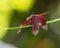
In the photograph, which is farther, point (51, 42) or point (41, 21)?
point (51, 42)

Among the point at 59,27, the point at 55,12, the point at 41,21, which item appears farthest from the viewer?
the point at 55,12

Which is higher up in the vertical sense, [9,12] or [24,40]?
[9,12]

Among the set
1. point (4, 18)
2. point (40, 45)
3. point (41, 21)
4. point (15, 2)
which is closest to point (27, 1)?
point (15, 2)

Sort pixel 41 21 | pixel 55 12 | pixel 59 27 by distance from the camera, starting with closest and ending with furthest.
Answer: pixel 41 21 → pixel 59 27 → pixel 55 12

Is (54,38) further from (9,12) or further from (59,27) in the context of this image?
(9,12)

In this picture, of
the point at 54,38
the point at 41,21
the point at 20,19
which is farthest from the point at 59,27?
the point at 41,21

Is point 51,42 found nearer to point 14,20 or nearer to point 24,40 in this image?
point 24,40

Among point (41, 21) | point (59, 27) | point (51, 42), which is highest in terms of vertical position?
point (41, 21)
